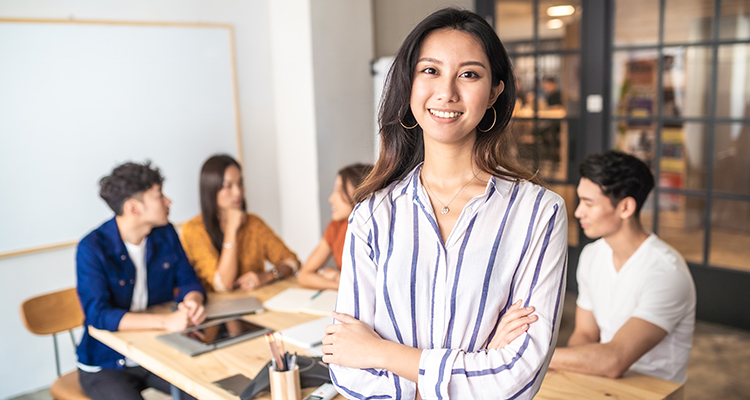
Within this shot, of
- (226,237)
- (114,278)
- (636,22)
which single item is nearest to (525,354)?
(114,278)

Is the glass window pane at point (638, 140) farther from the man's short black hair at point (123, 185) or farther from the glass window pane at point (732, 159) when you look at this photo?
the man's short black hair at point (123, 185)

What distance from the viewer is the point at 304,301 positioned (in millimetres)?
2447

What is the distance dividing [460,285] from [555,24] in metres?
3.60

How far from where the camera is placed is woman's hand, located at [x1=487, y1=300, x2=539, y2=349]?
1.15 meters

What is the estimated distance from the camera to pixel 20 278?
3.24 meters

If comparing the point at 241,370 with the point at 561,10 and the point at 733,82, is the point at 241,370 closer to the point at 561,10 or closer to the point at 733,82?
the point at 733,82

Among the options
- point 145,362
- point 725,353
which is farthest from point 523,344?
point 725,353

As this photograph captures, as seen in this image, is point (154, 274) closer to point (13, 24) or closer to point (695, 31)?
point (13, 24)

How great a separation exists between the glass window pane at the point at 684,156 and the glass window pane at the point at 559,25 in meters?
0.88

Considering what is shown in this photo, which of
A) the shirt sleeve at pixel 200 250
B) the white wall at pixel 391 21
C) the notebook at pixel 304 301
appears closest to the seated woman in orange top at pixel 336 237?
the notebook at pixel 304 301

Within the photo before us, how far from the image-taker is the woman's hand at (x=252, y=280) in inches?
107

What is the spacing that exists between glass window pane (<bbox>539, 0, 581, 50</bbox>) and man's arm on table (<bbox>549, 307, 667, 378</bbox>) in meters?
2.87

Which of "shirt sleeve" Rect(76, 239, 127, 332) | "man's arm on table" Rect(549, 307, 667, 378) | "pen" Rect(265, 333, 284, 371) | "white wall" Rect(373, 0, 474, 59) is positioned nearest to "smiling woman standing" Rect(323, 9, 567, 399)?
"pen" Rect(265, 333, 284, 371)

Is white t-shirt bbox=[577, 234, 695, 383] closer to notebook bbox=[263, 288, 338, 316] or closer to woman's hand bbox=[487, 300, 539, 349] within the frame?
woman's hand bbox=[487, 300, 539, 349]
